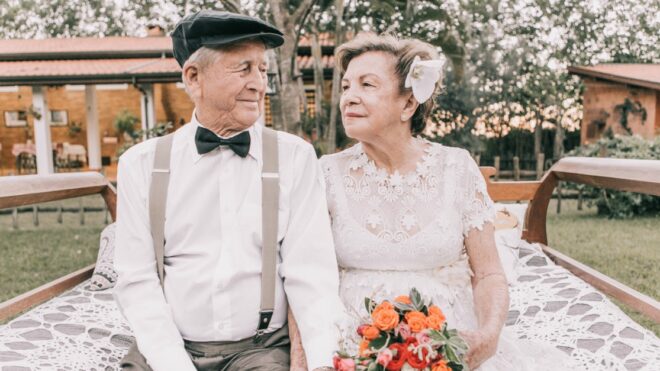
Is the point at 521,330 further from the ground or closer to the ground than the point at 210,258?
closer to the ground

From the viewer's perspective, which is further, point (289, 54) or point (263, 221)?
point (289, 54)

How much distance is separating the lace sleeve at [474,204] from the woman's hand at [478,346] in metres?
0.49

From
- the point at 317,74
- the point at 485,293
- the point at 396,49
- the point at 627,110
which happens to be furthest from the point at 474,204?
the point at 627,110

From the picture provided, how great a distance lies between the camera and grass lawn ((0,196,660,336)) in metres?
6.88

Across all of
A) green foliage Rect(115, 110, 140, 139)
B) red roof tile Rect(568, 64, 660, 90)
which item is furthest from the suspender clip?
green foliage Rect(115, 110, 140, 139)

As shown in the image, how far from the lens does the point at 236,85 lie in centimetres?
224

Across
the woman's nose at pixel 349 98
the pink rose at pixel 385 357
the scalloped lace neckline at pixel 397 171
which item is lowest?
the pink rose at pixel 385 357

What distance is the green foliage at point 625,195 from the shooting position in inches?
427

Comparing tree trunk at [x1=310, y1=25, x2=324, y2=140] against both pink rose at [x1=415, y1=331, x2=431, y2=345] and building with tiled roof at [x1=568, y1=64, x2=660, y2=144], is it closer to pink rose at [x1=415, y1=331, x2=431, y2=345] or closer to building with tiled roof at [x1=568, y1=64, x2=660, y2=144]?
building with tiled roof at [x1=568, y1=64, x2=660, y2=144]

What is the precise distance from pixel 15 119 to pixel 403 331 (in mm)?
25758

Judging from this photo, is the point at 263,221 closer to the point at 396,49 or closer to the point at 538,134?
the point at 396,49

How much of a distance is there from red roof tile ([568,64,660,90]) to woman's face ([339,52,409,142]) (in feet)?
51.5

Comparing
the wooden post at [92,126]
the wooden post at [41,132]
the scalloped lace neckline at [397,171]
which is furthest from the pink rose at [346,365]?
the wooden post at [92,126]

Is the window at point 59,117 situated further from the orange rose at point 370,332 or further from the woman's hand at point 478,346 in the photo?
the orange rose at point 370,332
